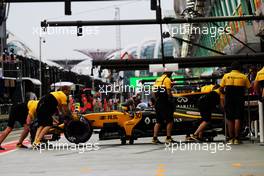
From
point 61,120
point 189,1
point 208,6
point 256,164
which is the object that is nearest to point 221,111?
point 61,120

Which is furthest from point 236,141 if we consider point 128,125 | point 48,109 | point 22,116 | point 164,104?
A: point 22,116

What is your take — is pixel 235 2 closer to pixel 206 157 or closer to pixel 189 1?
pixel 189 1

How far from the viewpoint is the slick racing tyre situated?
45.9 feet

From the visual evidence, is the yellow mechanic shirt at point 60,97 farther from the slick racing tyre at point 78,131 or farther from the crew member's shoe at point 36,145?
the crew member's shoe at point 36,145

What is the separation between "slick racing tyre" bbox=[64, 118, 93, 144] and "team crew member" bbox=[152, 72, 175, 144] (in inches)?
62.5

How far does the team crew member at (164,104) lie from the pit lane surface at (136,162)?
0.56m

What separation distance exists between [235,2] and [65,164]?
17.1 meters

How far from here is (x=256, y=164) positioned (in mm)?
9172

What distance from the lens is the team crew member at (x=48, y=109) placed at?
13.6 m

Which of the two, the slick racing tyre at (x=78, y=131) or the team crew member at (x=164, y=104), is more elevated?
the team crew member at (x=164, y=104)

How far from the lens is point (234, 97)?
13.1 m

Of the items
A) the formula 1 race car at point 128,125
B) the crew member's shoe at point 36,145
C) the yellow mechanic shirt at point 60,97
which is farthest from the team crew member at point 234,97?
the crew member's shoe at point 36,145

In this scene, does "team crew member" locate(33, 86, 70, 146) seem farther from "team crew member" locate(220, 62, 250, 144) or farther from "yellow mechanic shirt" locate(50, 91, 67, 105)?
"team crew member" locate(220, 62, 250, 144)

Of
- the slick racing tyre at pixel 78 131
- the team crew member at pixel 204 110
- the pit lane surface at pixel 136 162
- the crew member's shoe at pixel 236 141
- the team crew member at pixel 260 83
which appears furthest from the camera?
the slick racing tyre at pixel 78 131
